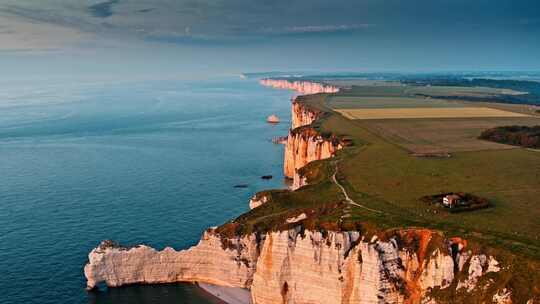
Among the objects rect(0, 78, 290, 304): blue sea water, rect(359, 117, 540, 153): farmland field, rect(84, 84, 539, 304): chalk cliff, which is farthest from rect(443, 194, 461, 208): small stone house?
rect(359, 117, 540, 153): farmland field

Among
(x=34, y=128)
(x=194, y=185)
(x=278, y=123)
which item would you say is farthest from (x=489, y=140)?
(x=34, y=128)

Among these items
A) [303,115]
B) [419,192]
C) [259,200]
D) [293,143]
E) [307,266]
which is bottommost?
[307,266]

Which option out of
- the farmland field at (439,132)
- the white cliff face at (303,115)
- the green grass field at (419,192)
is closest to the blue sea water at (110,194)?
the white cliff face at (303,115)

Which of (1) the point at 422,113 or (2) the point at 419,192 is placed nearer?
(2) the point at 419,192

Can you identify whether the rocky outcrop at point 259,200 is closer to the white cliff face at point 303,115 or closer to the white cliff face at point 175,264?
the white cliff face at point 175,264

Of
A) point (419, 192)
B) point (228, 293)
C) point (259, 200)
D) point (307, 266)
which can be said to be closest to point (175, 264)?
point (228, 293)

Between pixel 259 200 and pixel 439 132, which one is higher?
pixel 439 132

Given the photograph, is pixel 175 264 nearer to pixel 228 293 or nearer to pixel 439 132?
pixel 228 293
